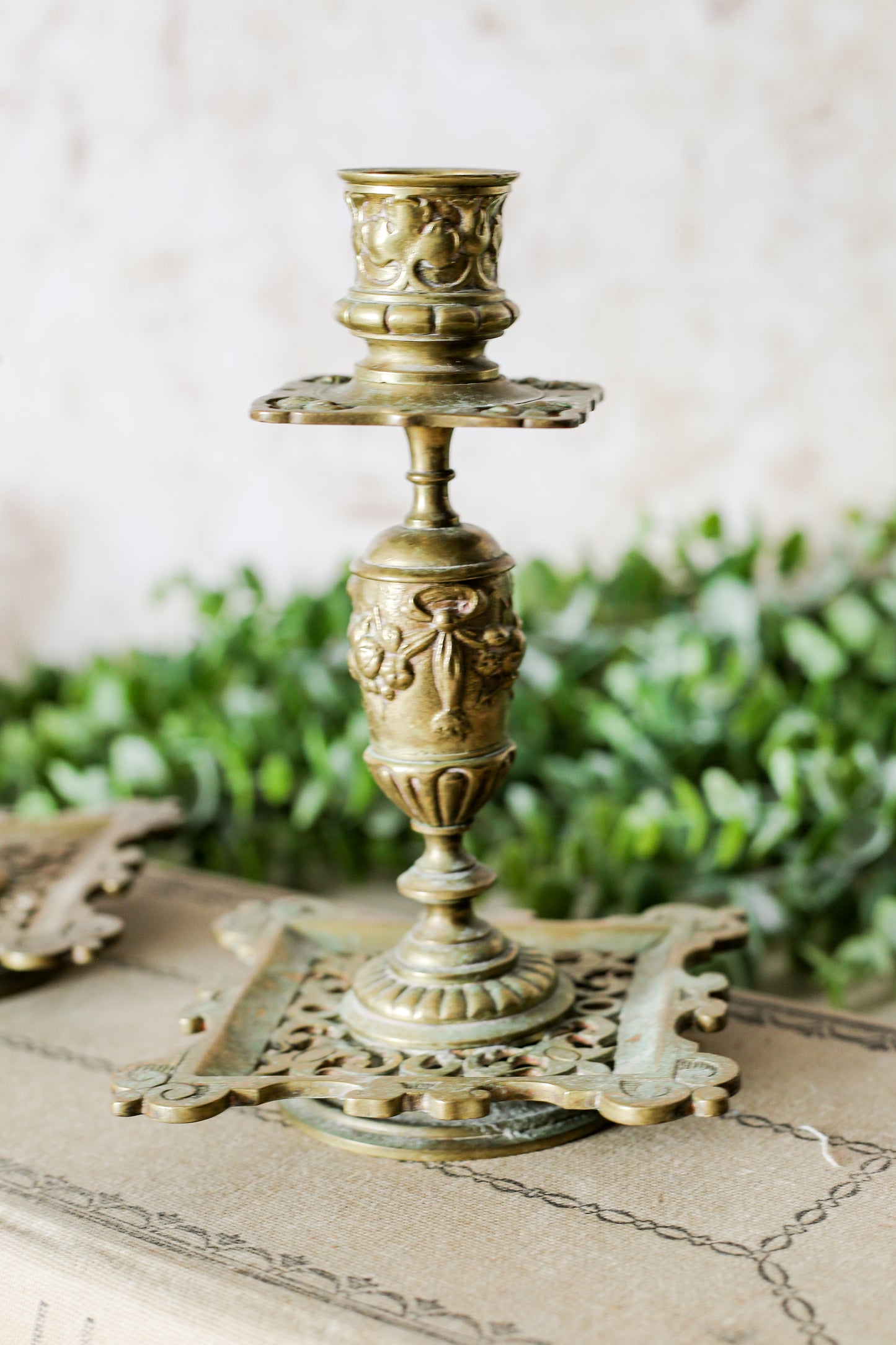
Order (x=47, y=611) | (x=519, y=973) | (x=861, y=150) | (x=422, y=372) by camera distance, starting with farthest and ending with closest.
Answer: (x=47, y=611), (x=861, y=150), (x=519, y=973), (x=422, y=372)

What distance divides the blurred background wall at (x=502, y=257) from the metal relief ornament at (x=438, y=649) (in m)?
0.82

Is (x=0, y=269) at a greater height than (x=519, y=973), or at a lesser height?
greater

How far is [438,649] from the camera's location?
2.99 feet

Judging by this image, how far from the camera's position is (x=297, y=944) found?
115 cm

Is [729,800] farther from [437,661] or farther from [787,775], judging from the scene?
[437,661]

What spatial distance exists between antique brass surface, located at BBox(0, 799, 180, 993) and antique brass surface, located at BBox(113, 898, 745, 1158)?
14cm

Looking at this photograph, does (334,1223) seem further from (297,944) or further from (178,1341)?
(297,944)

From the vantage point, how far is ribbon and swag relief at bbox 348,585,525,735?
91 cm

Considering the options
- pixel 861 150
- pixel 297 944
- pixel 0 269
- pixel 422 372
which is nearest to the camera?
pixel 422 372

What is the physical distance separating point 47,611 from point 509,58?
98 cm

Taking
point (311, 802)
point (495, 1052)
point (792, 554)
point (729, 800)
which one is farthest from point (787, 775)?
point (495, 1052)

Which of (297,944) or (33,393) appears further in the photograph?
(33,393)

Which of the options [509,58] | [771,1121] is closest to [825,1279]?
[771,1121]

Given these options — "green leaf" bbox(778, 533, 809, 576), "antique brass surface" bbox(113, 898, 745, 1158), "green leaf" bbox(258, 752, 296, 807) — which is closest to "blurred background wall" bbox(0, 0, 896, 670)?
"green leaf" bbox(778, 533, 809, 576)
